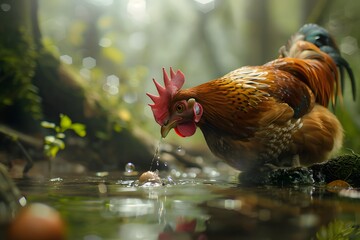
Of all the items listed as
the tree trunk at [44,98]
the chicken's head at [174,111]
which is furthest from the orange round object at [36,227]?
the tree trunk at [44,98]

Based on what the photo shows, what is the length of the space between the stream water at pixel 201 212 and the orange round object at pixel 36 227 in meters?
0.14

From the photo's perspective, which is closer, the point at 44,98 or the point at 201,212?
the point at 201,212

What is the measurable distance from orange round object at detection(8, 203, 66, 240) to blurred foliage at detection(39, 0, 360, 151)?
8.46 m

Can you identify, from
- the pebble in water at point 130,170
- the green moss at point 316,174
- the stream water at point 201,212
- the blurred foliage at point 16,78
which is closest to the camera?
the stream water at point 201,212

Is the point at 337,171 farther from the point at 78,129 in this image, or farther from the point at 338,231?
the point at 78,129

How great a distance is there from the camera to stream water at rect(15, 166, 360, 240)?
6.68ft

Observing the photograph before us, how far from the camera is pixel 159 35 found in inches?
473

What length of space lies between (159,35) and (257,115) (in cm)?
808

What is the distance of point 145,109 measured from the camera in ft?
36.6

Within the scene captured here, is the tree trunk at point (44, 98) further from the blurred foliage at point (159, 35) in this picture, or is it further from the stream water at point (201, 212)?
the stream water at point (201, 212)

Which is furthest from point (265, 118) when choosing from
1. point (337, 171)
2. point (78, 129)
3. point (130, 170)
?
point (78, 129)

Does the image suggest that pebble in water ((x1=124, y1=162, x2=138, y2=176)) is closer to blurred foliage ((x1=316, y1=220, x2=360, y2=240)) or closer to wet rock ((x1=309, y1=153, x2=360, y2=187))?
wet rock ((x1=309, y1=153, x2=360, y2=187))

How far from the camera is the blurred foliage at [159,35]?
10922 mm

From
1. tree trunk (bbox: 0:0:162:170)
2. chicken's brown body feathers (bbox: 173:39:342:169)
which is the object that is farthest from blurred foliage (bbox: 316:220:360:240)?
tree trunk (bbox: 0:0:162:170)
